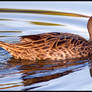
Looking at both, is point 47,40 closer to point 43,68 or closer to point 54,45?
point 54,45

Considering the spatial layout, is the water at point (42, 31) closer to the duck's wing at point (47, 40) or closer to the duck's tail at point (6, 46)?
the duck's tail at point (6, 46)

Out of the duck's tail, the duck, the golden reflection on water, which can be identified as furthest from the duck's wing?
the golden reflection on water

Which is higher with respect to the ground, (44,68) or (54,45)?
(54,45)

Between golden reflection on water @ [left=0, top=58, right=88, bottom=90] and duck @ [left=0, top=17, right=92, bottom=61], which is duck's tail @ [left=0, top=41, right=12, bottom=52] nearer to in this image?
duck @ [left=0, top=17, right=92, bottom=61]

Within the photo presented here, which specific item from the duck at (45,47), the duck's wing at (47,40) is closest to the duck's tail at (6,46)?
the duck at (45,47)

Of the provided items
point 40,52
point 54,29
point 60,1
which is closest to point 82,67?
point 40,52

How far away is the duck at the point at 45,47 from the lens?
10875 mm

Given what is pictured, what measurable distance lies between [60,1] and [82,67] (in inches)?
245

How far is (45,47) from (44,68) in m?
0.86

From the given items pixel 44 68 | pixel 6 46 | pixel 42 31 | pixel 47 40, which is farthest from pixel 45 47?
pixel 42 31

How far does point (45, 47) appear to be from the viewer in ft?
36.0

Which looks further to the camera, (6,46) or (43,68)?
(6,46)

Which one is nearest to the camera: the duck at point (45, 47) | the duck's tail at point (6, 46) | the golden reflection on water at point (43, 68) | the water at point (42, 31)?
the water at point (42, 31)

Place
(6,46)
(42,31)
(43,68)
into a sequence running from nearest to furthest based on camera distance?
(43,68), (6,46), (42,31)
